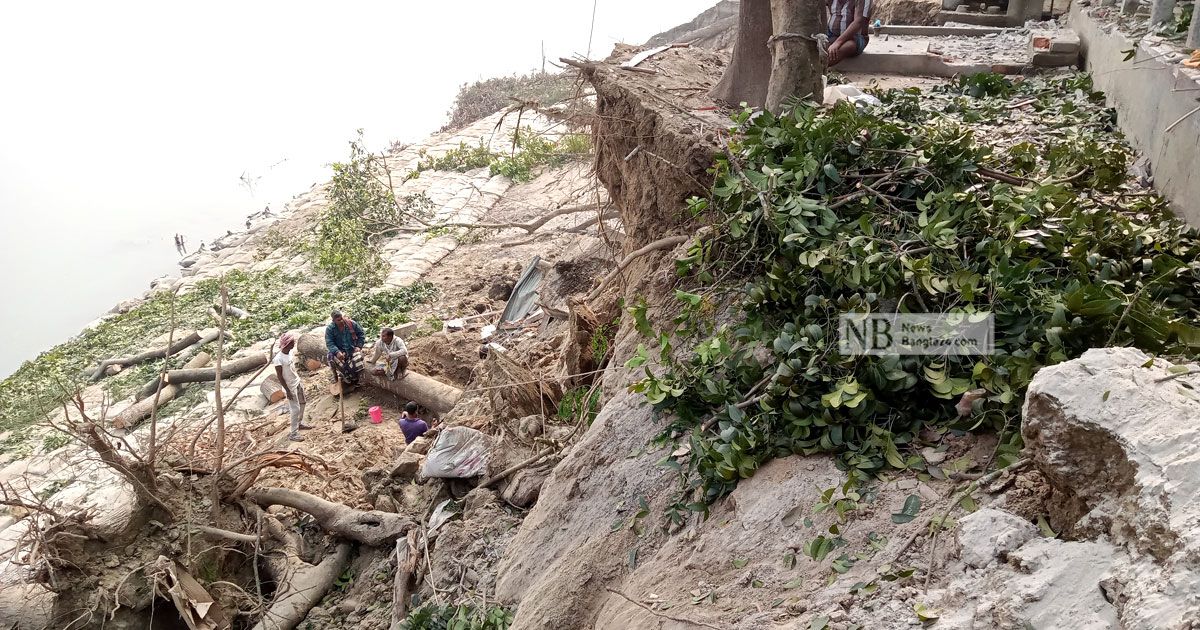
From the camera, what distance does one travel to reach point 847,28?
7.20m

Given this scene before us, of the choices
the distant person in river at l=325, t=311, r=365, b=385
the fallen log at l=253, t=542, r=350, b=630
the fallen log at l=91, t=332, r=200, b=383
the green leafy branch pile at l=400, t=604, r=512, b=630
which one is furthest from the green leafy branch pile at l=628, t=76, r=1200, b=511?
the fallen log at l=91, t=332, r=200, b=383

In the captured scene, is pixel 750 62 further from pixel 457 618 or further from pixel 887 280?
pixel 457 618

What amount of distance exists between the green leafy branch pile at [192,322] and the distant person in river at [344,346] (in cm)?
224

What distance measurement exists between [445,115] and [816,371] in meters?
21.0

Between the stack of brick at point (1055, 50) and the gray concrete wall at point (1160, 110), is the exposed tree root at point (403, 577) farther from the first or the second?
the stack of brick at point (1055, 50)

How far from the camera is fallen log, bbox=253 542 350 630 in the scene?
5.54m

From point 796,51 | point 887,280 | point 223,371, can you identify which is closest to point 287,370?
point 223,371

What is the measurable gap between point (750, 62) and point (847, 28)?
1836mm

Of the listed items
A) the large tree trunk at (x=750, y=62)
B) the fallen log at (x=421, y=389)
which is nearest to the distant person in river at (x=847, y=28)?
the large tree trunk at (x=750, y=62)

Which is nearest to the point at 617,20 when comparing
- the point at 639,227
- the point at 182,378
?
the point at 182,378

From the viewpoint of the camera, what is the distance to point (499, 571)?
14.7 feet

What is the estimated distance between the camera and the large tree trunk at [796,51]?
515cm

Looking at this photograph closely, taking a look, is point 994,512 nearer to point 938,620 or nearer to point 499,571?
point 938,620

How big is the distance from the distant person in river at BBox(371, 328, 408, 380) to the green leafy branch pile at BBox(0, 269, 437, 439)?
243 centimetres
